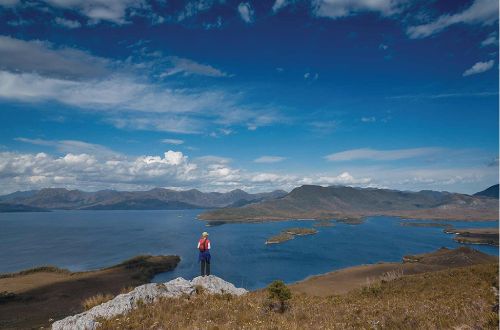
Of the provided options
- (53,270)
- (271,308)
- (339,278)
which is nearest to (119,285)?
(53,270)

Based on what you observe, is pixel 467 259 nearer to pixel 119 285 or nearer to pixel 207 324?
pixel 119 285

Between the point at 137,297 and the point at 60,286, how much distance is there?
256ft

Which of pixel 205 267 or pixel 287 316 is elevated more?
pixel 205 267

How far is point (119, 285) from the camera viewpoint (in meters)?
91.2

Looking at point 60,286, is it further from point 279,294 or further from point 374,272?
point 279,294

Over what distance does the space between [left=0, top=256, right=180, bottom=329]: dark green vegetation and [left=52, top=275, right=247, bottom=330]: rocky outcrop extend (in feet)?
117

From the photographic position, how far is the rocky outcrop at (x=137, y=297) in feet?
51.0

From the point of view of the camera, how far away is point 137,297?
59.9 ft

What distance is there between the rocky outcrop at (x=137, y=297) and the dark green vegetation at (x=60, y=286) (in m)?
35.5

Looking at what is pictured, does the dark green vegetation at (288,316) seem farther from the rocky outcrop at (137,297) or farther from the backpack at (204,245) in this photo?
the backpack at (204,245)

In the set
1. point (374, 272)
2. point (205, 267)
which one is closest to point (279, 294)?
point (205, 267)

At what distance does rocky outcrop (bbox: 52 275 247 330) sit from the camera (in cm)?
1554

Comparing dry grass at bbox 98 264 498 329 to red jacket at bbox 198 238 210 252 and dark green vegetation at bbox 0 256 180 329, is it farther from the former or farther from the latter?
dark green vegetation at bbox 0 256 180 329

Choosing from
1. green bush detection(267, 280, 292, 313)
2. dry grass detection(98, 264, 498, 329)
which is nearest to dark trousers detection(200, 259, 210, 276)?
dry grass detection(98, 264, 498, 329)
